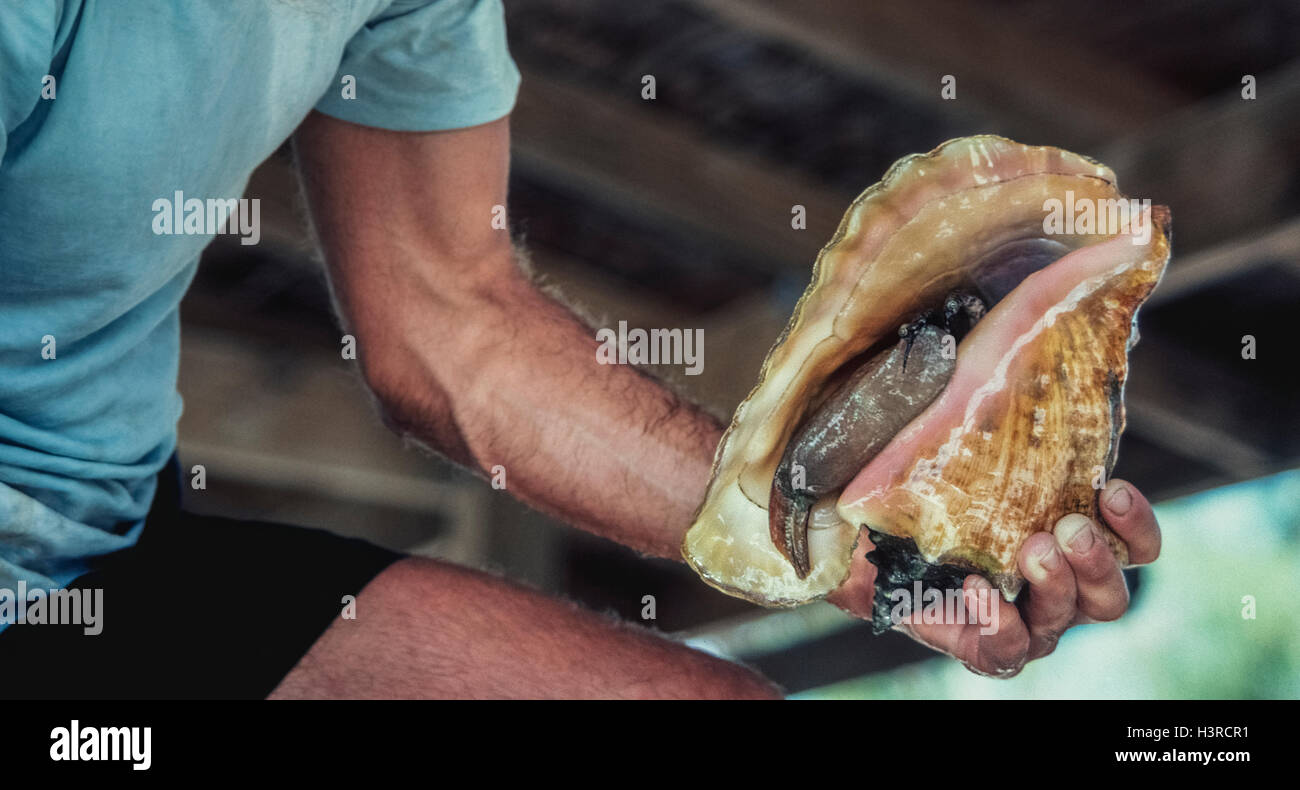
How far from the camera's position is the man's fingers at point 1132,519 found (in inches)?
27.2

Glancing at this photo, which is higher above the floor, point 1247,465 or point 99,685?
point 1247,465

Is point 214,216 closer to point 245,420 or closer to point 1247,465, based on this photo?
point 245,420

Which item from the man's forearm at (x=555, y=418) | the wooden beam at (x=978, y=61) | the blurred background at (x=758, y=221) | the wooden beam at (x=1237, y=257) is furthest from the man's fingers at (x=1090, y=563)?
the wooden beam at (x=1237, y=257)

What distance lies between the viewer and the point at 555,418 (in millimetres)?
943

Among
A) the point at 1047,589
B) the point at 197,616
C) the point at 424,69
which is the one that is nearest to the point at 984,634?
the point at 1047,589

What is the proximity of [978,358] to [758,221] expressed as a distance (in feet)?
5.56

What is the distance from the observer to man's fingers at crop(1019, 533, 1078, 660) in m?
0.68

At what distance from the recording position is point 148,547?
0.85 metres

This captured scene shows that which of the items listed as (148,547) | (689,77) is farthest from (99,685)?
(689,77)

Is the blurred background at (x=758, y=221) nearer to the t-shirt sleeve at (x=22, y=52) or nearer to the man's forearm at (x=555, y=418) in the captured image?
the man's forearm at (x=555, y=418)

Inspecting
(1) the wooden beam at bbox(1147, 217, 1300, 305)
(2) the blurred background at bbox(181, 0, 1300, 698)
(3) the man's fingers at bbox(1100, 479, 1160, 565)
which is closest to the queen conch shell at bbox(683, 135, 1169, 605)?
(3) the man's fingers at bbox(1100, 479, 1160, 565)

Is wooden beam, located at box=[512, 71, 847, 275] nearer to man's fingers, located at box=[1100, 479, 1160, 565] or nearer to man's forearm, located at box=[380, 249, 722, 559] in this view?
man's forearm, located at box=[380, 249, 722, 559]

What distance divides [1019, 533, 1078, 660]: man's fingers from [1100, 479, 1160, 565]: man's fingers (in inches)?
1.5
